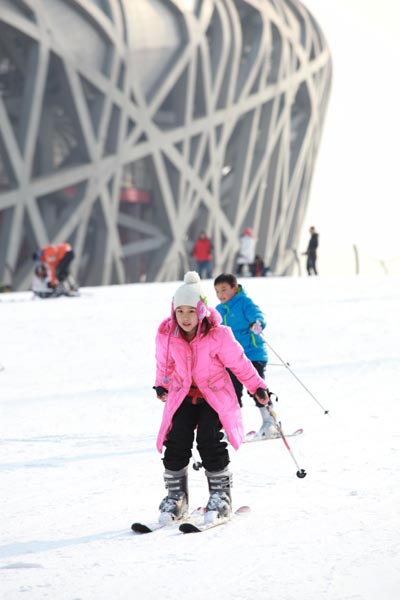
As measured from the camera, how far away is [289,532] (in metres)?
4.30

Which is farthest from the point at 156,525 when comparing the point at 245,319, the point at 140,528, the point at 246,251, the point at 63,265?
the point at 246,251

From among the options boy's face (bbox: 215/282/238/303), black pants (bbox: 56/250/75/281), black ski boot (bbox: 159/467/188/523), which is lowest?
black pants (bbox: 56/250/75/281)

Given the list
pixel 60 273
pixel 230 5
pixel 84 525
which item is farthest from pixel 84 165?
pixel 84 525

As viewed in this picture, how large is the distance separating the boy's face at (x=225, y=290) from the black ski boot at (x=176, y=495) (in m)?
1.77

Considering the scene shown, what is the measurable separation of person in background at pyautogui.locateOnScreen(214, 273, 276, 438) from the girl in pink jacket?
1663 mm

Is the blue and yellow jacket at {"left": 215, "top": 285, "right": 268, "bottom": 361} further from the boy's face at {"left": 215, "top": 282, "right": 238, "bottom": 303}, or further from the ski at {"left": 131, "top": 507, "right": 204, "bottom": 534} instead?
the ski at {"left": 131, "top": 507, "right": 204, "bottom": 534}

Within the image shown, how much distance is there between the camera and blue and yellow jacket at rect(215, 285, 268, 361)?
21.4 ft

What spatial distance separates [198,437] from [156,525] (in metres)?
0.43

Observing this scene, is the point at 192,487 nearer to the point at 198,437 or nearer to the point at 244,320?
the point at 198,437

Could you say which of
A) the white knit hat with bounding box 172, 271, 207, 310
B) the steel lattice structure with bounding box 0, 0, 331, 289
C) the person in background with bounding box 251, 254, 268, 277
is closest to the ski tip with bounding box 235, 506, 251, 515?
the white knit hat with bounding box 172, 271, 207, 310

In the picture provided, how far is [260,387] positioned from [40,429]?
132 inches

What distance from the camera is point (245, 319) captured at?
6605 millimetres

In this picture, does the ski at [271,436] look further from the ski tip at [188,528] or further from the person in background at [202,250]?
the person in background at [202,250]

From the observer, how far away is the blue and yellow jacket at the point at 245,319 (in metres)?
6.54
